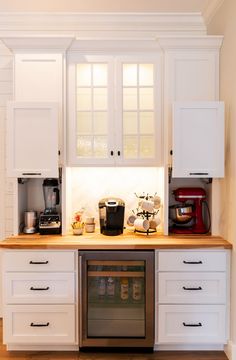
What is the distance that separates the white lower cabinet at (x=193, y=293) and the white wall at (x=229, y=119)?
0.29 feet

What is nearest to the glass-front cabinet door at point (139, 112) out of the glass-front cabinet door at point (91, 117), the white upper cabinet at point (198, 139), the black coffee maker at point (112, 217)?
the glass-front cabinet door at point (91, 117)

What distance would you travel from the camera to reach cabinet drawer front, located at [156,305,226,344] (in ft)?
8.75

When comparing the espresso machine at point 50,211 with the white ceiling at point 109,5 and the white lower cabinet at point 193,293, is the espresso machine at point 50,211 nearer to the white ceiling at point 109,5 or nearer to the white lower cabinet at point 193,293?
the white lower cabinet at point 193,293

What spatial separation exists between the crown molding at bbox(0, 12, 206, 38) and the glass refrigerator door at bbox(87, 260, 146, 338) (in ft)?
6.73

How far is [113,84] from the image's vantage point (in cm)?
295

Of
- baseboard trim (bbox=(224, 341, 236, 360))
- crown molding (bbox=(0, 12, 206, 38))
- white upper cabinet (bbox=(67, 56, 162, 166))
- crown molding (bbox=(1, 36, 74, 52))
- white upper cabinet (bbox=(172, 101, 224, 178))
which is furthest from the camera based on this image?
crown molding (bbox=(0, 12, 206, 38))

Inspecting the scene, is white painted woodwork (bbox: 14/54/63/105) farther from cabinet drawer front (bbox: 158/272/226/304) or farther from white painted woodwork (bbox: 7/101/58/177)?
cabinet drawer front (bbox: 158/272/226/304)

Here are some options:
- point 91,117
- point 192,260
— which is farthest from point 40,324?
point 91,117

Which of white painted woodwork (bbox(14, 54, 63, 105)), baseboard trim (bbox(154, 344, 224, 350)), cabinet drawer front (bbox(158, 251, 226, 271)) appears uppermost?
white painted woodwork (bbox(14, 54, 63, 105))

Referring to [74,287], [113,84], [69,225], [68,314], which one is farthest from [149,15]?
[68,314]

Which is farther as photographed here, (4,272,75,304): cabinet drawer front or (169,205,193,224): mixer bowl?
(169,205,193,224): mixer bowl

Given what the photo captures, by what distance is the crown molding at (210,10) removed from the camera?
112 inches

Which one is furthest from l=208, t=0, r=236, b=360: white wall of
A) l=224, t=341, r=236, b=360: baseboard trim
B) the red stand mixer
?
the red stand mixer

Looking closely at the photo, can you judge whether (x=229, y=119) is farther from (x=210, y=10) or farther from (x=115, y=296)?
(x=115, y=296)
